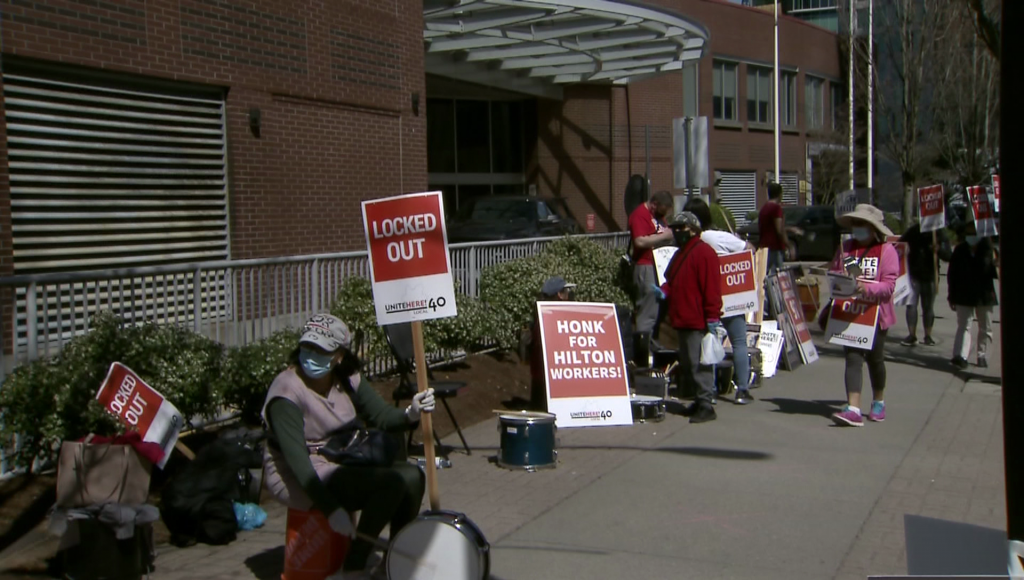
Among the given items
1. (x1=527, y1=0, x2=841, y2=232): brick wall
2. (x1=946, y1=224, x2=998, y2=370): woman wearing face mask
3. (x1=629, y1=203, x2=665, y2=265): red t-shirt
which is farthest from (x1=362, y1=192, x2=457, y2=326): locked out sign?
(x1=527, y1=0, x2=841, y2=232): brick wall

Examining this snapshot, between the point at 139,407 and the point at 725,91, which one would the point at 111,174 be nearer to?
the point at 139,407

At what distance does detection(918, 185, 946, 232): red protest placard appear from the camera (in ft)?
45.0

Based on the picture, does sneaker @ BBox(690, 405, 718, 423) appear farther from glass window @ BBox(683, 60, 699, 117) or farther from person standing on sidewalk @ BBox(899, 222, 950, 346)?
glass window @ BBox(683, 60, 699, 117)

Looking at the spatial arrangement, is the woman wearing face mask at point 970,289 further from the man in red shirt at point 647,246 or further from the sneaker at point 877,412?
the sneaker at point 877,412

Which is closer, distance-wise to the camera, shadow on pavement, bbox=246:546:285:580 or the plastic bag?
shadow on pavement, bbox=246:546:285:580

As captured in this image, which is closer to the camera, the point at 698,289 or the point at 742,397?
the point at 698,289

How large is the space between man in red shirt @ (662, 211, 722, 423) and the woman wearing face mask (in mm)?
4384

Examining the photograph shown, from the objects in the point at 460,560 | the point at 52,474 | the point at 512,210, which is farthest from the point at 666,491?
the point at 512,210

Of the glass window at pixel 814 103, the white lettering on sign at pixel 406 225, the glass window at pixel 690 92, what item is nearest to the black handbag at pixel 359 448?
the white lettering on sign at pixel 406 225

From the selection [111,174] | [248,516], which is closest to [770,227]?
[111,174]

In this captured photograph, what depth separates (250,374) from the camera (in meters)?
7.10

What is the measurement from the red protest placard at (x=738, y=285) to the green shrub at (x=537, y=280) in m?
1.63

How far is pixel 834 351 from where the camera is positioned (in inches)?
540

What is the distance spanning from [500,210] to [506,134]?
30.2 ft
